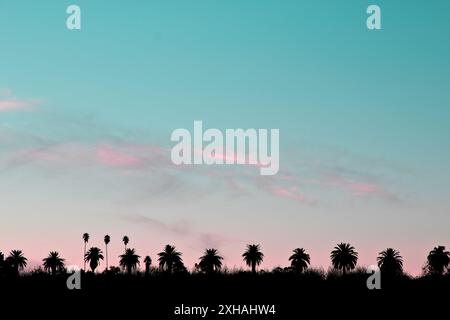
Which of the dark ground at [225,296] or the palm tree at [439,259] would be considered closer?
the dark ground at [225,296]

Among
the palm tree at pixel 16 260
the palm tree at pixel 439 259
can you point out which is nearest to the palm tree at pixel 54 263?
the palm tree at pixel 16 260

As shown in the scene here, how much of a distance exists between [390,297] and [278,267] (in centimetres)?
4685

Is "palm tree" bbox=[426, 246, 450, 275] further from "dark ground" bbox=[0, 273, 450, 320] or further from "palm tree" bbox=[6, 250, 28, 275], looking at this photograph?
"palm tree" bbox=[6, 250, 28, 275]

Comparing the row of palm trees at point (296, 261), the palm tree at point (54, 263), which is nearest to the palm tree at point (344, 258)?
the row of palm trees at point (296, 261)

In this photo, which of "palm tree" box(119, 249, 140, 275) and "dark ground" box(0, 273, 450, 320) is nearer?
"dark ground" box(0, 273, 450, 320)

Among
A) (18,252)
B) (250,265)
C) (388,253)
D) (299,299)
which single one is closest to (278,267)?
(250,265)

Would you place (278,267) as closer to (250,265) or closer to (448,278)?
(250,265)

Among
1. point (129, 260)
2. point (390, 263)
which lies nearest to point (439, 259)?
point (390, 263)

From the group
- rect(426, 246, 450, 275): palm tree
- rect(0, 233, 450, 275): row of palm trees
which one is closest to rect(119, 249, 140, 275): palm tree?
rect(0, 233, 450, 275): row of palm trees

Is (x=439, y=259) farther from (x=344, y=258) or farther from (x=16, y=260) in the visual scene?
(x=16, y=260)

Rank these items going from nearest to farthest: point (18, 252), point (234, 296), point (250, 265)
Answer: point (234, 296) < point (250, 265) < point (18, 252)

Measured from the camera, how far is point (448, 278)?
5133 inches

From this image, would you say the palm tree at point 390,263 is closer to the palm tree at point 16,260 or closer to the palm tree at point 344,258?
the palm tree at point 344,258
